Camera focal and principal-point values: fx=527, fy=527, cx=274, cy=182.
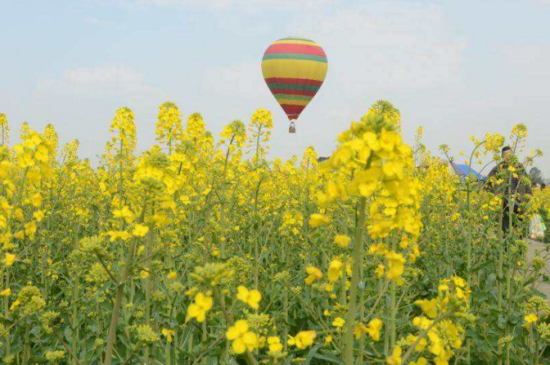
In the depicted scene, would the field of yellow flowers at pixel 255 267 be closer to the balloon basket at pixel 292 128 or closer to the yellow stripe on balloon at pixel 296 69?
the yellow stripe on balloon at pixel 296 69

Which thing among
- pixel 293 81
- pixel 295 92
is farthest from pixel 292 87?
pixel 293 81

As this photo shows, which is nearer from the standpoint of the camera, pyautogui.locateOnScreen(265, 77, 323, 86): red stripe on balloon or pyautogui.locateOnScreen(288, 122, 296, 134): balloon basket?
pyautogui.locateOnScreen(265, 77, 323, 86): red stripe on balloon

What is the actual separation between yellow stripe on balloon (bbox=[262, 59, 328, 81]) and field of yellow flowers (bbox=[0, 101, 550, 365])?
14585 millimetres

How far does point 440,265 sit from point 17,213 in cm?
515

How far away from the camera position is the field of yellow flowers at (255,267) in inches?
70.7

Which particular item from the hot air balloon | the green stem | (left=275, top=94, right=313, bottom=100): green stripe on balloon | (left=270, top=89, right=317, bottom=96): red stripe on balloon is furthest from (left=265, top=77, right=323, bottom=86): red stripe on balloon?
the green stem

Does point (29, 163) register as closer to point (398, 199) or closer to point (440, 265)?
point (398, 199)

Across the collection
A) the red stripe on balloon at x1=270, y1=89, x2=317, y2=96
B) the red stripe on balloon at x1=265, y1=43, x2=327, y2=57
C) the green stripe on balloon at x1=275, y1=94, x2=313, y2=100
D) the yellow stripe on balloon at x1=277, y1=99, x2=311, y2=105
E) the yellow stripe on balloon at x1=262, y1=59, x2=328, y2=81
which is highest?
the red stripe on balloon at x1=265, y1=43, x2=327, y2=57

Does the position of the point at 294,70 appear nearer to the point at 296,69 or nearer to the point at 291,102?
the point at 296,69

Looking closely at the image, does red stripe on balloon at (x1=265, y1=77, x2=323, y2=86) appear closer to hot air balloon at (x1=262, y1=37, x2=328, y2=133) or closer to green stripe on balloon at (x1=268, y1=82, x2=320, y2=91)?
hot air balloon at (x1=262, y1=37, x2=328, y2=133)

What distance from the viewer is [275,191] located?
27.7ft

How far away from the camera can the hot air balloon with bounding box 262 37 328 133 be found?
23.0m

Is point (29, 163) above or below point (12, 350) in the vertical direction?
above

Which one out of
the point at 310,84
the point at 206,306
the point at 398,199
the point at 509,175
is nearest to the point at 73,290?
the point at 206,306
